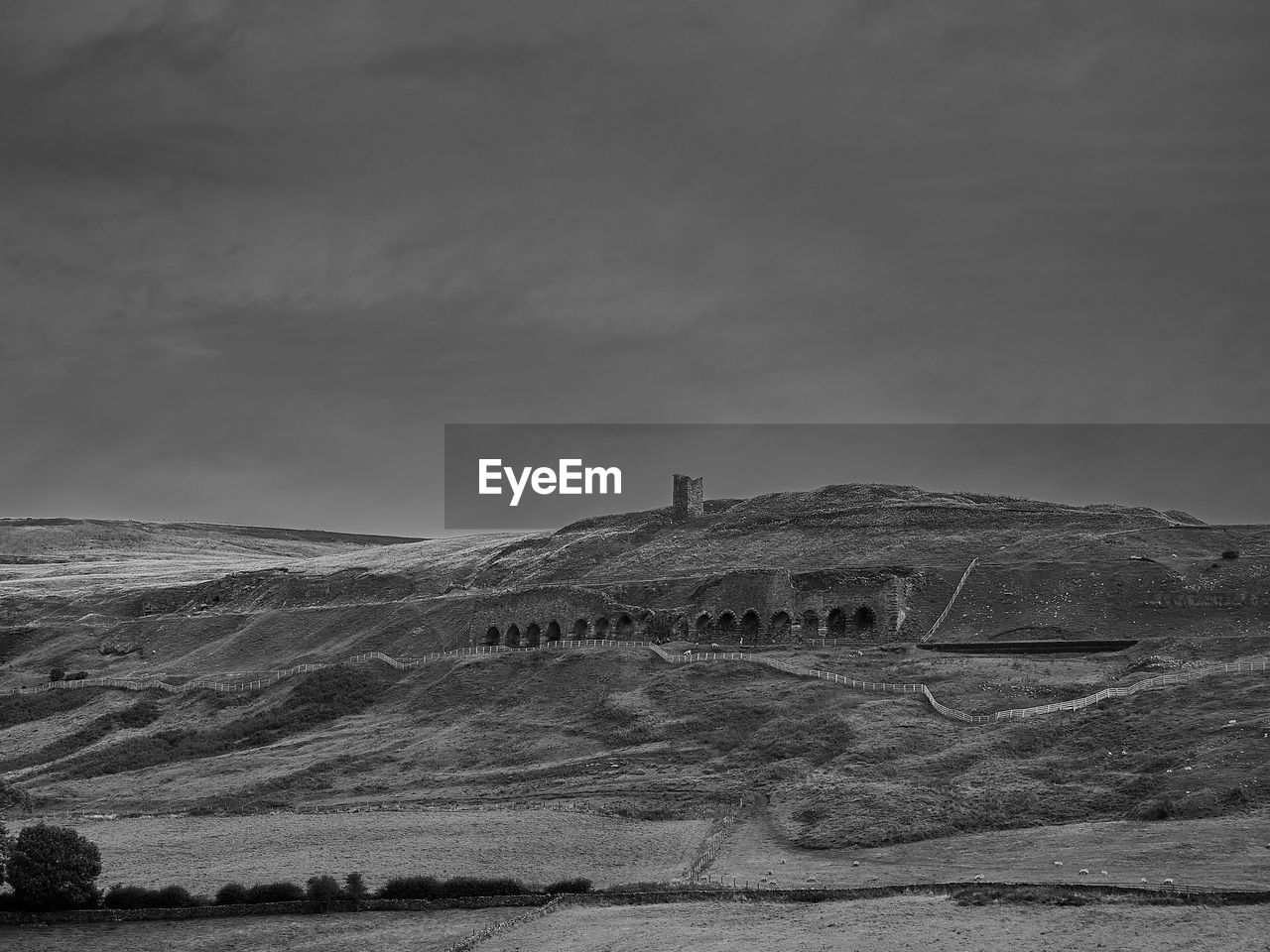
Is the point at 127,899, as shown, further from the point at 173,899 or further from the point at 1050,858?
the point at 1050,858

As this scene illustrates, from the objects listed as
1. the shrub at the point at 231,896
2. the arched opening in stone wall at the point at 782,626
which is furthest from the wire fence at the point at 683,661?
the shrub at the point at 231,896

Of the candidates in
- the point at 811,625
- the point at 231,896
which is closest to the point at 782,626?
the point at 811,625

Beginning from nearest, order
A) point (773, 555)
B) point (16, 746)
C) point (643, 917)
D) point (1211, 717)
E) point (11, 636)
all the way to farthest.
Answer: point (643, 917) → point (1211, 717) → point (16, 746) → point (773, 555) → point (11, 636)

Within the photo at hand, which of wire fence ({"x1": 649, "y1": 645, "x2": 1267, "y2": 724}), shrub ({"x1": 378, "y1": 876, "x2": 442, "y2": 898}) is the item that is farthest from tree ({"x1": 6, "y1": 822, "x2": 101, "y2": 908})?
wire fence ({"x1": 649, "y1": 645, "x2": 1267, "y2": 724})

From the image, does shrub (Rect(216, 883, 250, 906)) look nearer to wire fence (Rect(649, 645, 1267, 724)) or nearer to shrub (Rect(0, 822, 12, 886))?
shrub (Rect(0, 822, 12, 886))

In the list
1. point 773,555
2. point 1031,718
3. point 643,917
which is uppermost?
point 773,555

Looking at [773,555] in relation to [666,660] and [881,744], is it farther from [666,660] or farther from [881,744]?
[881,744]

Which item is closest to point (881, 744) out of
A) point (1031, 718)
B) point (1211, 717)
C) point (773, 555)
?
point (1031, 718)
